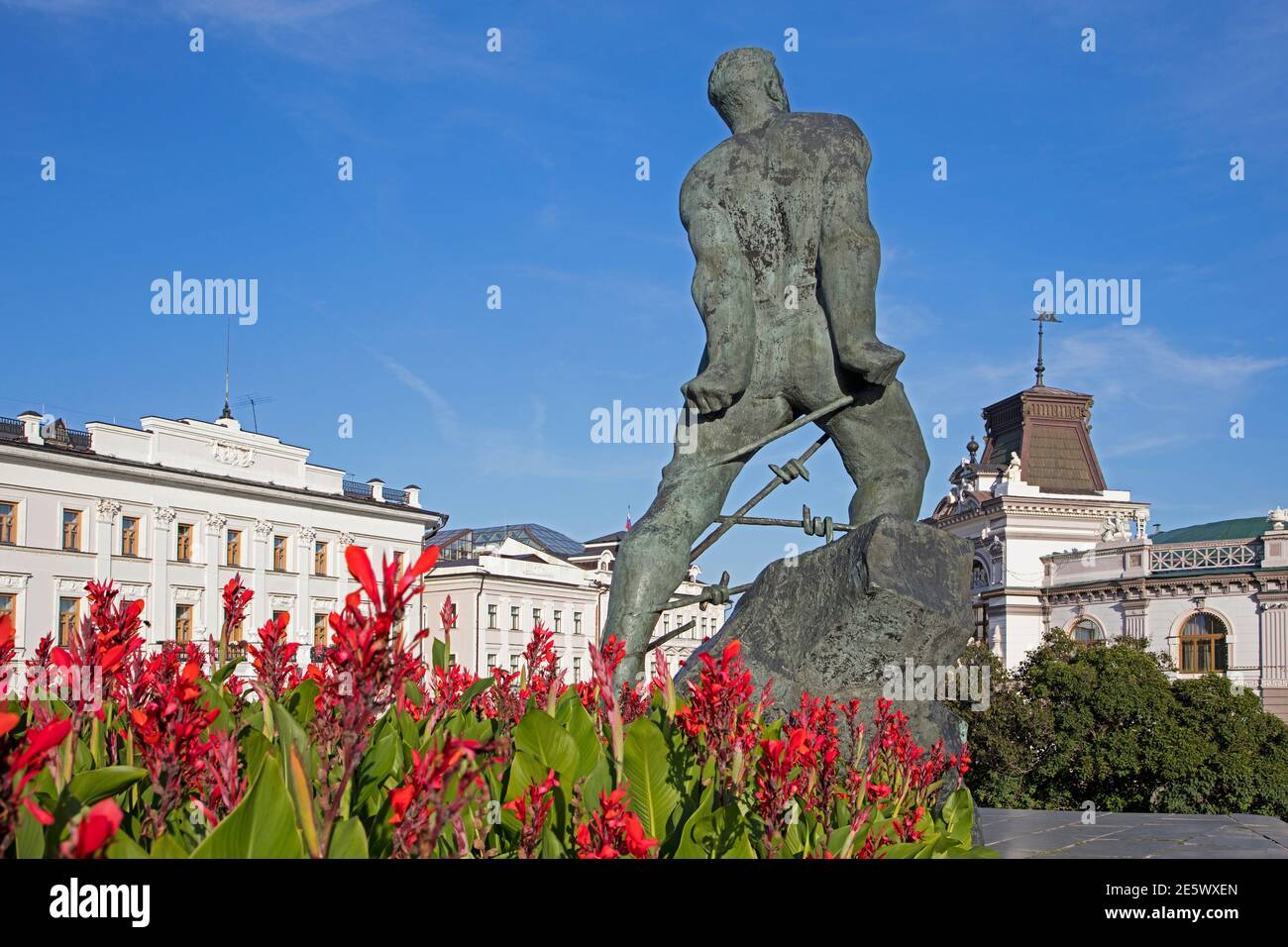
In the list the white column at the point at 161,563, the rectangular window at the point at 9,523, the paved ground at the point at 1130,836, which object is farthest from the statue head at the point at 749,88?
the white column at the point at 161,563

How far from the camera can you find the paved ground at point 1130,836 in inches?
232

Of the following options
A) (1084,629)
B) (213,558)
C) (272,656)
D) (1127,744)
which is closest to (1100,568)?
(1084,629)

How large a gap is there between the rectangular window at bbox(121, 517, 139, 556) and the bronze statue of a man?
4871 cm

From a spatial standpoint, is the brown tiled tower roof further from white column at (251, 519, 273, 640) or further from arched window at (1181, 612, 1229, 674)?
white column at (251, 519, 273, 640)

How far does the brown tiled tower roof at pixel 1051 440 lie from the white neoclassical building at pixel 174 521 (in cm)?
4884

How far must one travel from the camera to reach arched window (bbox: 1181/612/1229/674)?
64562mm

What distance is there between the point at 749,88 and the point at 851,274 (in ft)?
4.20

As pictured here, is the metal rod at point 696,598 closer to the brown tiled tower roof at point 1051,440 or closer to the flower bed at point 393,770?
the flower bed at point 393,770

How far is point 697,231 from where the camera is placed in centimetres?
669

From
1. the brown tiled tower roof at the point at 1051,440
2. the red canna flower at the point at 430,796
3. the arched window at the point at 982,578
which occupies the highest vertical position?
the brown tiled tower roof at the point at 1051,440
